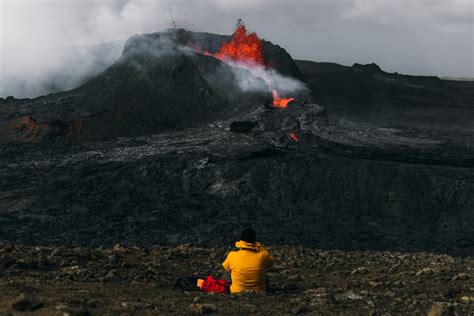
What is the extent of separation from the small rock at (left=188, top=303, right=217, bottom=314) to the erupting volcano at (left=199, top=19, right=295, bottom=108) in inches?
1686

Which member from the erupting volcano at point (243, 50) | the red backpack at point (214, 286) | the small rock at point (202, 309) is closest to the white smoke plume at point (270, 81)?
the erupting volcano at point (243, 50)

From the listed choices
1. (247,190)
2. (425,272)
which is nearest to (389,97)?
(247,190)

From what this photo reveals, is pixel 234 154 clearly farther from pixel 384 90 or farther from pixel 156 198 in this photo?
pixel 384 90

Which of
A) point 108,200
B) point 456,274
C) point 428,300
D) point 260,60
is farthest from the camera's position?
point 260,60

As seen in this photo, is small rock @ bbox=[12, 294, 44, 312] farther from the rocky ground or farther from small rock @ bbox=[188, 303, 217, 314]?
small rock @ bbox=[188, 303, 217, 314]

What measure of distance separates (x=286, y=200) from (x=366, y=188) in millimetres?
3836

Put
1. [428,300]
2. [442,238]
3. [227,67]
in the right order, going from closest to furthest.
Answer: [428,300] → [442,238] → [227,67]

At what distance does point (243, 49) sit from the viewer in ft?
169

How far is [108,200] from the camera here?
2623 centimetres

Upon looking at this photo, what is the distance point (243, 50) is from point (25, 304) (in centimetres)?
4575

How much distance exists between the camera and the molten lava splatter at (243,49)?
50344mm

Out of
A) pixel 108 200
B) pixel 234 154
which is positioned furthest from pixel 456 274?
pixel 234 154

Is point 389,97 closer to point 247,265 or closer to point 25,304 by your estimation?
point 247,265

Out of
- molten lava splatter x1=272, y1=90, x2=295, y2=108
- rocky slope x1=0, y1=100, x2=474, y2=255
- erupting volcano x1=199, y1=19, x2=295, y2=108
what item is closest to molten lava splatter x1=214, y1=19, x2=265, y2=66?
erupting volcano x1=199, y1=19, x2=295, y2=108
